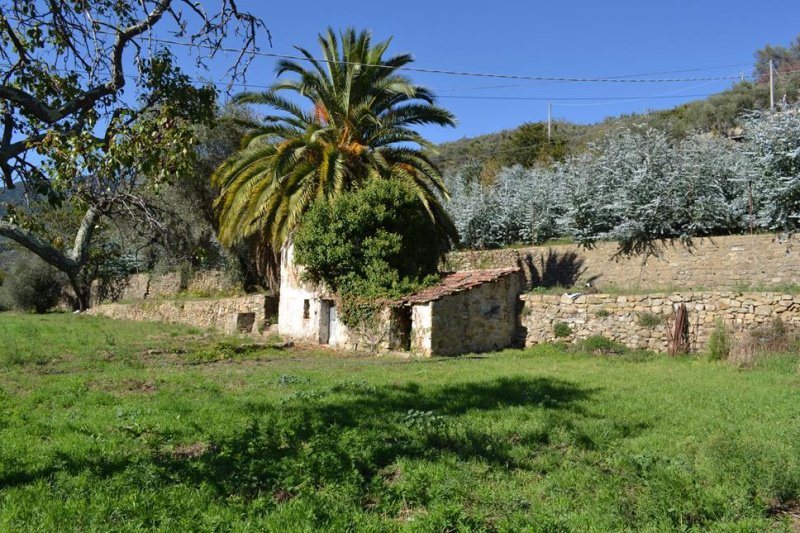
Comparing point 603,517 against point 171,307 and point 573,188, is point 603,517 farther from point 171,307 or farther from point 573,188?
point 171,307

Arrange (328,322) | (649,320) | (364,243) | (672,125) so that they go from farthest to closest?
1. (672,125)
2. (328,322)
3. (364,243)
4. (649,320)

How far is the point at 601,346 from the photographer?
16.3m

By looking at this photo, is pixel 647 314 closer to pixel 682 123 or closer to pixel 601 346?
pixel 601 346

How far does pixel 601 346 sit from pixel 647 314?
57.9 inches

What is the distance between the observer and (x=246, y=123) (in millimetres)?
20688

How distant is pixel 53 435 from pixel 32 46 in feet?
15.3

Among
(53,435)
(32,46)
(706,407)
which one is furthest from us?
(706,407)

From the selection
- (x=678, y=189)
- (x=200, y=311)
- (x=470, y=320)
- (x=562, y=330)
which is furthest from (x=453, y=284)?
(x=200, y=311)

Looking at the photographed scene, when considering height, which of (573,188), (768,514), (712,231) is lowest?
(768,514)

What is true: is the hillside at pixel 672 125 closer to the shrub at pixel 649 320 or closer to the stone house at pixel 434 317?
the stone house at pixel 434 317

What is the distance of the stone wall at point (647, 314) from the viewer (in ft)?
48.8

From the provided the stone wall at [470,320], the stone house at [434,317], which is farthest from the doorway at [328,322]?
the stone wall at [470,320]

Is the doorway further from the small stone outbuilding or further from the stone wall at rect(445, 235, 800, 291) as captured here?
the stone wall at rect(445, 235, 800, 291)

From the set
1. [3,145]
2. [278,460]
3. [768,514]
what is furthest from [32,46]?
[768,514]
